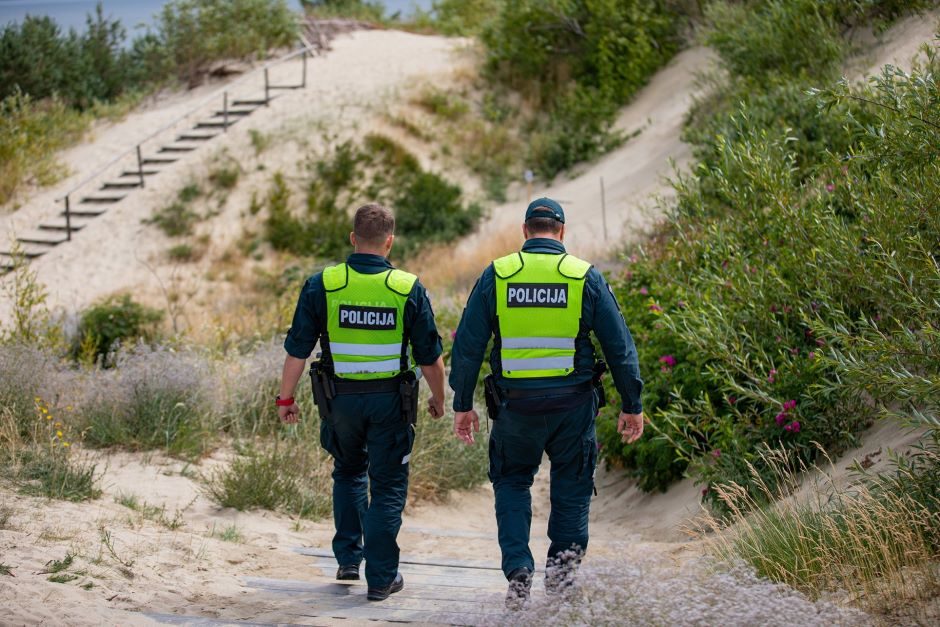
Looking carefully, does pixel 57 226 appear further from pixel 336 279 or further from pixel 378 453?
pixel 378 453

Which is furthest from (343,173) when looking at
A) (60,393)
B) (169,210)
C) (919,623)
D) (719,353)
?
(919,623)

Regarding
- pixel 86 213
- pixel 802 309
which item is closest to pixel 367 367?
pixel 802 309

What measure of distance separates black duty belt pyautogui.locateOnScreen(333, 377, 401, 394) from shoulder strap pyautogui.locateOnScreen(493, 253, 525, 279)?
82 centimetres

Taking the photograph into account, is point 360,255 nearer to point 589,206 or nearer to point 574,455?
point 574,455

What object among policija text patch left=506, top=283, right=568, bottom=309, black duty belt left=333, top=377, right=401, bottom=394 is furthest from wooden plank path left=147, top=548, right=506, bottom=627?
policija text patch left=506, top=283, right=568, bottom=309

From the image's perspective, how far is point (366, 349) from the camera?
539cm

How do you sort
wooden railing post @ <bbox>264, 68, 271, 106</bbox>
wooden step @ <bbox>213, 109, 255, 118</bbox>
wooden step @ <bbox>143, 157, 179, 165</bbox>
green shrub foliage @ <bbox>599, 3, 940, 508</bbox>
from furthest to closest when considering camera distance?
wooden railing post @ <bbox>264, 68, 271, 106</bbox> → wooden step @ <bbox>213, 109, 255, 118</bbox> → wooden step @ <bbox>143, 157, 179, 165</bbox> → green shrub foliage @ <bbox>599, 3, 940, 508</bbox>

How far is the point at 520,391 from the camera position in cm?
509

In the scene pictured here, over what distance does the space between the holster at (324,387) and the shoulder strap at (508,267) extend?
1.06 meters

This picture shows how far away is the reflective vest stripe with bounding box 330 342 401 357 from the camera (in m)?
5.39

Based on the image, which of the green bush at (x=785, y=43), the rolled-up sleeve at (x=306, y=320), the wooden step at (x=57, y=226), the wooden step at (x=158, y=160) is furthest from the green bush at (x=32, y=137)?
the rolled-up sleeve at (x=306, y=320)

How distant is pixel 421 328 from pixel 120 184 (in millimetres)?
16660

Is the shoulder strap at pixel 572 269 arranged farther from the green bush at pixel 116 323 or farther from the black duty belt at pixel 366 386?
the green bush at pixel 116 323

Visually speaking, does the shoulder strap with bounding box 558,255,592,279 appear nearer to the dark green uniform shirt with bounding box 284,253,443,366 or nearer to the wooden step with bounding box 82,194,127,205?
the dark green uniform shirt with bounding box 284,253,443,366
